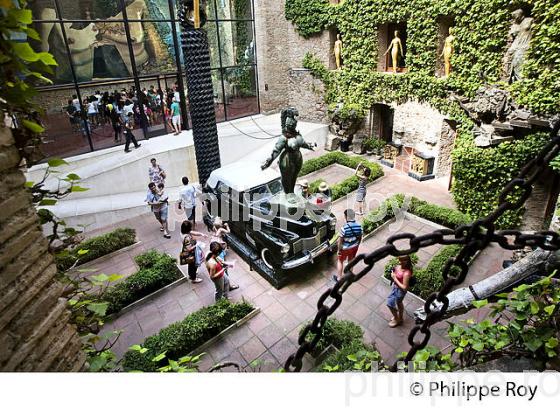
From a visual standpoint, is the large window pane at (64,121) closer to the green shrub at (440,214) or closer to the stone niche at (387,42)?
the green shrub at (440,214)

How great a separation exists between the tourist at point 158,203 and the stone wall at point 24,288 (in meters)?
6.86

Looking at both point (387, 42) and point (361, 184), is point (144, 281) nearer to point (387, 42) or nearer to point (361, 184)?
point (361, 184)

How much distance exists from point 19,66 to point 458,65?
13.2m

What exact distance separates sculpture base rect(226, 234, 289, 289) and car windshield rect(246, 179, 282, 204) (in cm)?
124

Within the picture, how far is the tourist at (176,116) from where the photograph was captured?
47.9 feet

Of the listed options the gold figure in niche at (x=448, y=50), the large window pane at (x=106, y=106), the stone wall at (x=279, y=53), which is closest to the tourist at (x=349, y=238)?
the gold figure in niche at (x=448, y=50)

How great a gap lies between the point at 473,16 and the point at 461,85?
215cm

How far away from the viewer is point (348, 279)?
1342mm

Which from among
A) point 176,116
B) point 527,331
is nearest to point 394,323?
point 527,331

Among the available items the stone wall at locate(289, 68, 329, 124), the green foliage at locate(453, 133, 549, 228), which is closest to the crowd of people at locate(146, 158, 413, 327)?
the green foliage at locate(453, 133, 549, 228)

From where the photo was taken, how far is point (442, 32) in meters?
12.3

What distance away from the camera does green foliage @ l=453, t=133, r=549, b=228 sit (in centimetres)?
891
